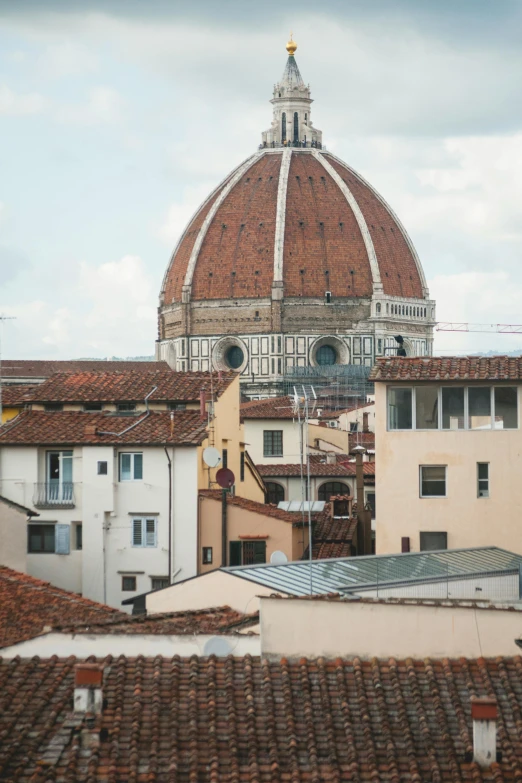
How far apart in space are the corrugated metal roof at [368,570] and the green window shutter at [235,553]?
6884 millimetres

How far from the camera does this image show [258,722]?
1269 cm

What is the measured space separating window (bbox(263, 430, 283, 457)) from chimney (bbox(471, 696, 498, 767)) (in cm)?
3188

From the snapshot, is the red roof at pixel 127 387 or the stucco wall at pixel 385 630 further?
the red roof at pixel 127 387

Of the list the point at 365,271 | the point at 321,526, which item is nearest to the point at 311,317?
the point at 365,271

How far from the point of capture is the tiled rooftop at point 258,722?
11.9m

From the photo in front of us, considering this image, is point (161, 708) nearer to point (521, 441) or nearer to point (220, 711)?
point (220, 711)

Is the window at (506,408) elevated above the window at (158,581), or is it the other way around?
the window at (506,408)

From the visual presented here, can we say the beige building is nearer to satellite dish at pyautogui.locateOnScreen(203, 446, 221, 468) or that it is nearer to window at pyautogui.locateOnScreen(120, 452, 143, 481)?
satellite dish at pyautogui.locateOnScreen(203, 446, 221, 468)

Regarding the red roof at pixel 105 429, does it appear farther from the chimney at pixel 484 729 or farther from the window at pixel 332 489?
the chimney at pixel 484 729

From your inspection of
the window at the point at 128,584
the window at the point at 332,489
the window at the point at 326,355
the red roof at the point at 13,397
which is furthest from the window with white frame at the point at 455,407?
the window at the point at 326,355

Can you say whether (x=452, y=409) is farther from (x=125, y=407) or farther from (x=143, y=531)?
(x=125, y=407)

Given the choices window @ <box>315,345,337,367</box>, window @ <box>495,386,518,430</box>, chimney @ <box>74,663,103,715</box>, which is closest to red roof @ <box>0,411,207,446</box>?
window @ <box>495,386,518,430</box>

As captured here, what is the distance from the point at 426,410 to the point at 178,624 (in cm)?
839

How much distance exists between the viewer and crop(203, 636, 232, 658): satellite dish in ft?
50.9
